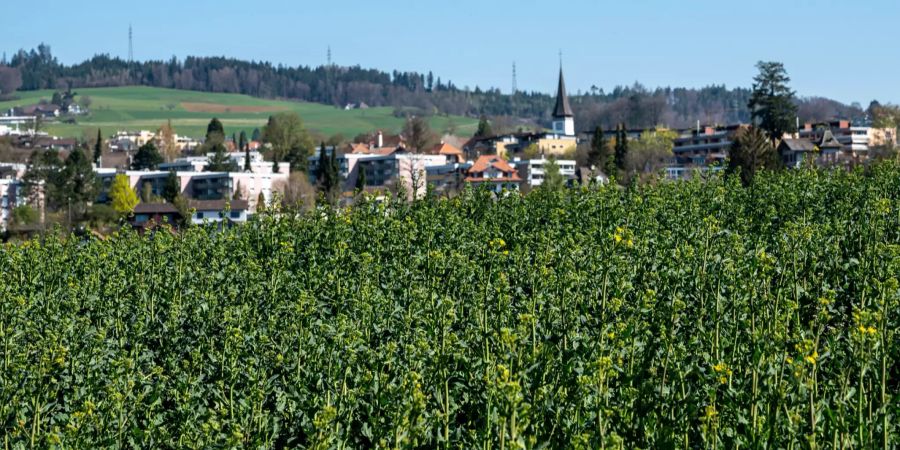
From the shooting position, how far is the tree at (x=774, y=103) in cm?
9338

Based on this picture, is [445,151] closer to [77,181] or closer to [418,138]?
[418,138]

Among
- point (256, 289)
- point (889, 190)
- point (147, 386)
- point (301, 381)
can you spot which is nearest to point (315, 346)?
point (301, 381)

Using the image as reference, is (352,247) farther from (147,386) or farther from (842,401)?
(842,401)

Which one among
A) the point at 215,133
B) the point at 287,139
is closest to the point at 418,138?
the point at 287,139

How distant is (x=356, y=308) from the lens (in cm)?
1841

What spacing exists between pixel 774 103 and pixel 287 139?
89795mm

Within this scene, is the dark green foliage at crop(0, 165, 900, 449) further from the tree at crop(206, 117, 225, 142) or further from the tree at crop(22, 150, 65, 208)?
the tree at crop(206, 117, 225, 142)

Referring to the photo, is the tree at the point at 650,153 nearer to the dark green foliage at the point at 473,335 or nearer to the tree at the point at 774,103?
the tree at the point at 774,103

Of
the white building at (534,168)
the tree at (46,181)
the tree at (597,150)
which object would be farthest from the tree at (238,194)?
the tree at (597,150)

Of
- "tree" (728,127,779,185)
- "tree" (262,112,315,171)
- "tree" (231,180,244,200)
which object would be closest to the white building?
"tree" (262,112,315,171)

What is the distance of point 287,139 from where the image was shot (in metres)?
169

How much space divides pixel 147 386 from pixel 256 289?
18.5ft

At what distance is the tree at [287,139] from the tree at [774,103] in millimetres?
70162

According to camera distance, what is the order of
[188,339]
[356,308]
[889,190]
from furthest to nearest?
[889,190] → [188,339] → [356,308]
